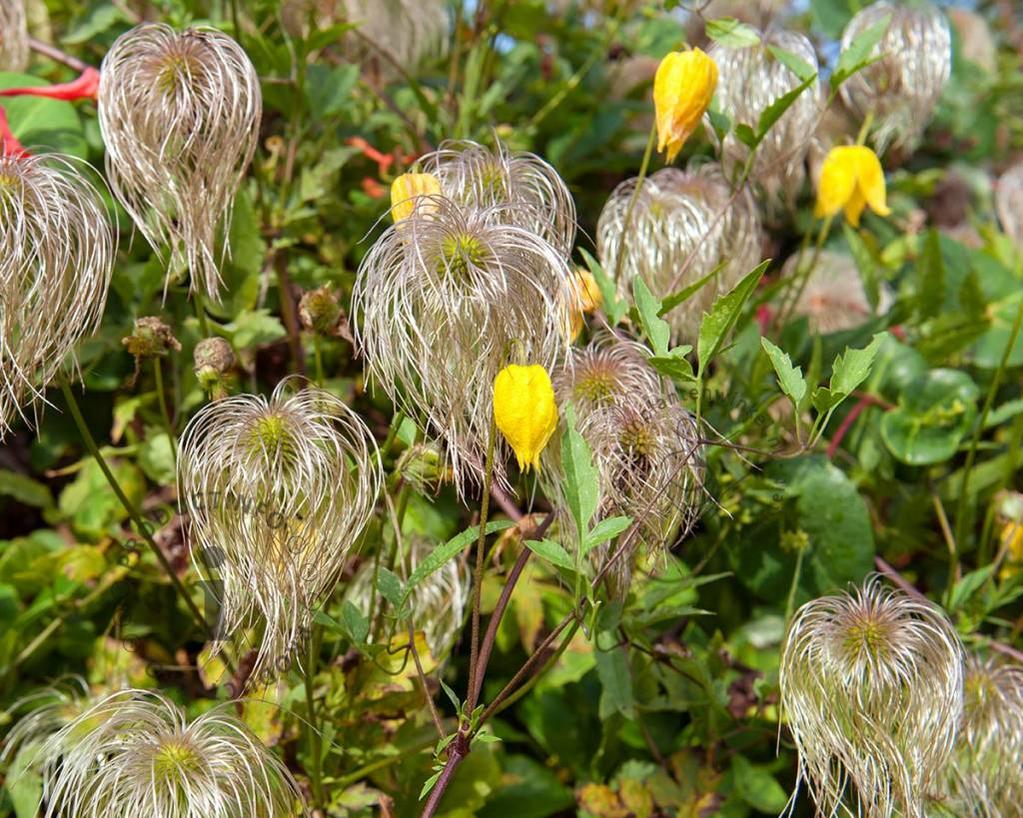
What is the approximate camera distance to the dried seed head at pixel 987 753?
3.79ft

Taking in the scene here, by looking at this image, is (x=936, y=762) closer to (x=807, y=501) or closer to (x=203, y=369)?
(x=807, y=501)

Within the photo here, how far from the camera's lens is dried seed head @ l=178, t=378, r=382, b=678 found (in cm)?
95

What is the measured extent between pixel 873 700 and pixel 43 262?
821 mm

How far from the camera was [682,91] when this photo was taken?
3.49ft

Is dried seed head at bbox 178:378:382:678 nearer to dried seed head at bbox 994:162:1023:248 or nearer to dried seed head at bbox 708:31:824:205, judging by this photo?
dried seed head at bbox 708:31:824:205

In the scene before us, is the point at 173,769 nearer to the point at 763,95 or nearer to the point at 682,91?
the point at 682,91

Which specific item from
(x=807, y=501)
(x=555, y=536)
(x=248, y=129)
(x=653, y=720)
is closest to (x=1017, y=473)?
(x=807, y=501)

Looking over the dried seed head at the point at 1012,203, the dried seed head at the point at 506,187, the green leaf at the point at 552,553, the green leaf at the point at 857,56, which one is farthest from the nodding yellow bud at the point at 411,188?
the dried seed head at the point at 1012,203

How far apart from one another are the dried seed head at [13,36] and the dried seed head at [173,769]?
3.28ft

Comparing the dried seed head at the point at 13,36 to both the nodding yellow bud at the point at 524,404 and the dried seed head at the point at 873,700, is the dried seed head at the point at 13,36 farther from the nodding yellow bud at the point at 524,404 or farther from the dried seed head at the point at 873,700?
the dried seed head at the point at 873,700

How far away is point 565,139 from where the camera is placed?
1.85 metres

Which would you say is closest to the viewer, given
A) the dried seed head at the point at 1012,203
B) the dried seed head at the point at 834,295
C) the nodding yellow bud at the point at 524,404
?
the nodding yellow bud at the point at 524,404

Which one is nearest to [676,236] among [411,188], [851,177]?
[851,177]

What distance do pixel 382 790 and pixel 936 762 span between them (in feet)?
1.81
